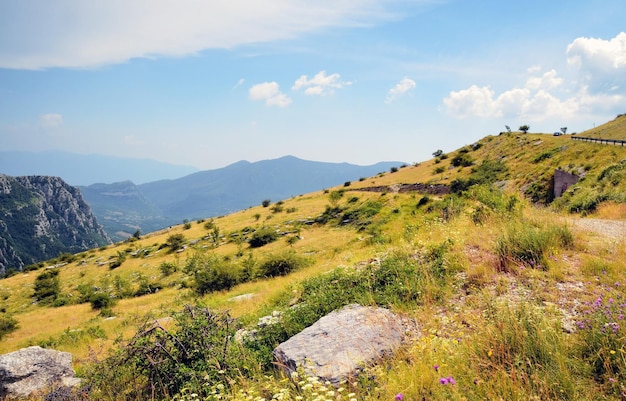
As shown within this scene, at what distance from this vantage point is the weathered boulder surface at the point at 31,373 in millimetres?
8227

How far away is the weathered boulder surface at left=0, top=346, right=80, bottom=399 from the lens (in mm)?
8227

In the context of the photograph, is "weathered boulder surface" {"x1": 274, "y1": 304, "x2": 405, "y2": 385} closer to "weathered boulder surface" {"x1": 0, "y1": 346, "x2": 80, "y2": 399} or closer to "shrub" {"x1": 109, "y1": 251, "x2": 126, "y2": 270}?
"weathered boulder surface" {"x1": 0, "y1": 346, "x2": 80, "y2": 399}

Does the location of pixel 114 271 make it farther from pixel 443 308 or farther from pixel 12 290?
pixel 443 308

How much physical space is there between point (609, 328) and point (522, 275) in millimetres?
2893

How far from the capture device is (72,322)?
23.1 metres

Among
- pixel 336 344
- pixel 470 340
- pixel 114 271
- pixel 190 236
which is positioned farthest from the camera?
pixel 190 236

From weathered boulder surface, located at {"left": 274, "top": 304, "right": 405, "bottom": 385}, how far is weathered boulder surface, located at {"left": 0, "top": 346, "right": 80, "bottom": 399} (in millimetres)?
6496

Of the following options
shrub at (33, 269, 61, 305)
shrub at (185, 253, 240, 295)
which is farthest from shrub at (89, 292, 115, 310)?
shrub at (33, 269, 61, 305)

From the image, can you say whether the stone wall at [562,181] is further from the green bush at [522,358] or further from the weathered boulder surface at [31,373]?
the weathered boulder surface at [31,373]

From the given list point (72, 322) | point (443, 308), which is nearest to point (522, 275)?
point (443, 308)

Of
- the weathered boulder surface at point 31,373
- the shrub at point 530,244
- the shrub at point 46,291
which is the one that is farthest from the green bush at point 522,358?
the shrub at point 46,291

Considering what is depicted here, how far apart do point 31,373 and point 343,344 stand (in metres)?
8.57

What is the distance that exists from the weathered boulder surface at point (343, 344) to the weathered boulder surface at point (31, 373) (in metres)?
6.50

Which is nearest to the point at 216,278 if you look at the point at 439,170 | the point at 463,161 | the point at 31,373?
the point at 31,373
